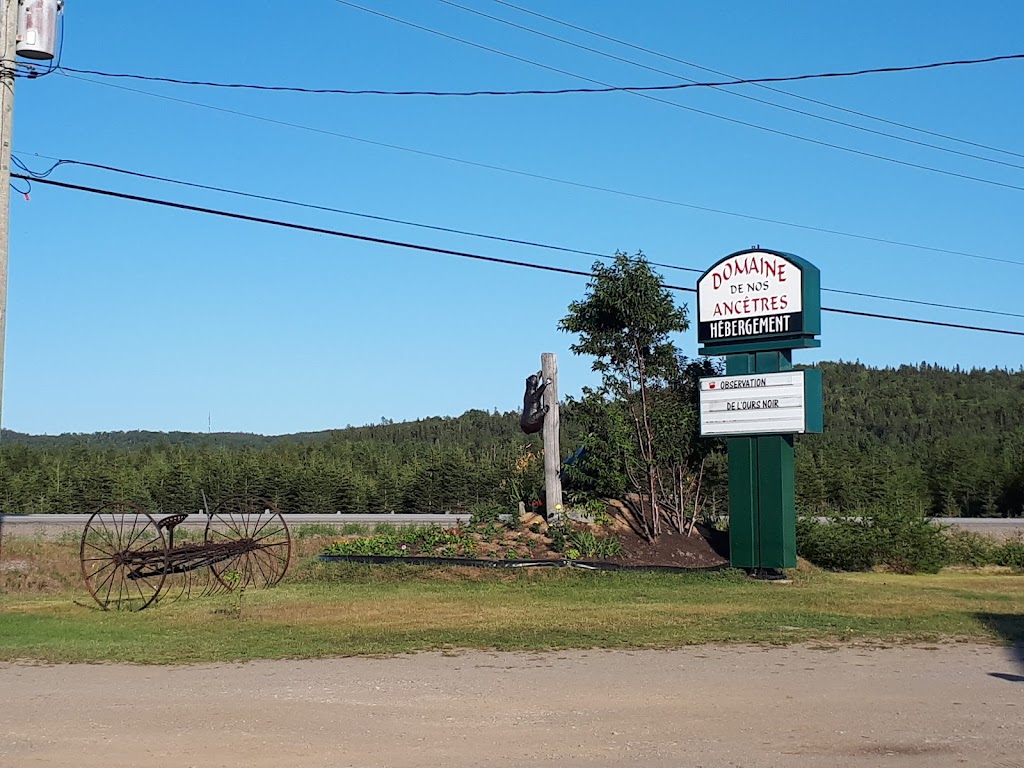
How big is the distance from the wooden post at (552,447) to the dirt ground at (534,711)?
33.3 ft

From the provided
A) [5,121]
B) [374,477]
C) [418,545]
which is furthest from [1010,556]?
[374,477]

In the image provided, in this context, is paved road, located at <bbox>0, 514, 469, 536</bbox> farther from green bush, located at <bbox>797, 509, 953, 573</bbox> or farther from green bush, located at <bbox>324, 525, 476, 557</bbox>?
green bush, located at <bbox>797, 509, 953, 573</bbox>

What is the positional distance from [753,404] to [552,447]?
4.27 metres

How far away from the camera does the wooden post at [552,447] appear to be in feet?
72.8

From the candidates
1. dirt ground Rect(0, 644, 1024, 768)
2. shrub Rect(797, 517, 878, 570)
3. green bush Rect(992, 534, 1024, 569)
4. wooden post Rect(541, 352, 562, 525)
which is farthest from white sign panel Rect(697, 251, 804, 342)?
green bush Rect(992, 534, 1024, 569)

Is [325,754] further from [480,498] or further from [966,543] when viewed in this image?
[480,498]

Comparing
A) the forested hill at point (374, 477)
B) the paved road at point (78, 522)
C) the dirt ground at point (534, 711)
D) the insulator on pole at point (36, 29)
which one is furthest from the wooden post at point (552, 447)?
the forested hill at point (374, 477)

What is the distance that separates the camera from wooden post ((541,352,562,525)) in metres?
22.2

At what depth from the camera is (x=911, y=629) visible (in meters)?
13.9

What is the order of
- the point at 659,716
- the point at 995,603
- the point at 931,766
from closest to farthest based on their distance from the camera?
the point at 931,766 < the point at 659,716 < the point at 995,603

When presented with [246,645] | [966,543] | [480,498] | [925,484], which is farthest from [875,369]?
[246,645]

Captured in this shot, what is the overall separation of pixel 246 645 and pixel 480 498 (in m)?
44.9

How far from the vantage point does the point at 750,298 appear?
65.5 ft

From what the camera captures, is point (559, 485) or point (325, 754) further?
point (559, 485)
